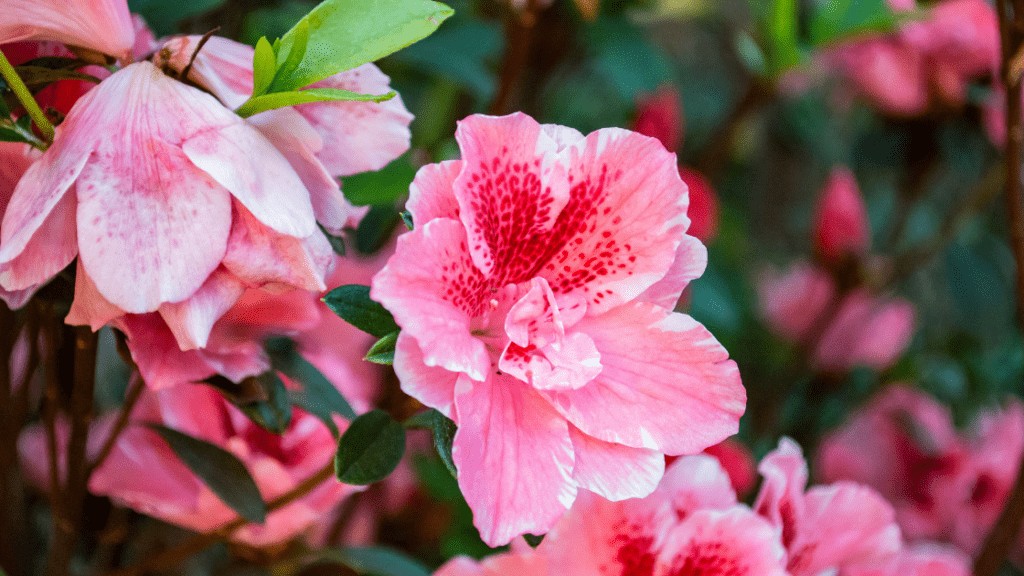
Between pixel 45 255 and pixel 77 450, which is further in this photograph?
pixel 77 450

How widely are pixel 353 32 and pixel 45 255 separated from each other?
5.4 inches

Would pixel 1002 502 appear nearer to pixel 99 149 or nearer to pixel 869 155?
pixel 869 155

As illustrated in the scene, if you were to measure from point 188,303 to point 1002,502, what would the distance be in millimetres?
720

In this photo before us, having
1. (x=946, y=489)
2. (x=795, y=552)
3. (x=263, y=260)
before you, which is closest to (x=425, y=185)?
(x=263, y=260)

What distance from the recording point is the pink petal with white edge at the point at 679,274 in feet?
1.34

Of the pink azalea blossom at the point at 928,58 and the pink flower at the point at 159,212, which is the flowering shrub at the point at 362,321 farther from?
the pink azalea blossom at the point at 928,58

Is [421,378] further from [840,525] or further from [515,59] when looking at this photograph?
[515,59]

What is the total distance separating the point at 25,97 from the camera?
1.15ft

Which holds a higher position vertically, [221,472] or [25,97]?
[25,97]

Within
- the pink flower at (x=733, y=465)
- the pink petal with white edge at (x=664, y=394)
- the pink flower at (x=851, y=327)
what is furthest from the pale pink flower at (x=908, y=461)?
the pink petal with white edge at (x=664, y=394)

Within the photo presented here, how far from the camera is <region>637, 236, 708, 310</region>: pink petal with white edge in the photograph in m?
0.41

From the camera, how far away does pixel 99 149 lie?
345 millimetres

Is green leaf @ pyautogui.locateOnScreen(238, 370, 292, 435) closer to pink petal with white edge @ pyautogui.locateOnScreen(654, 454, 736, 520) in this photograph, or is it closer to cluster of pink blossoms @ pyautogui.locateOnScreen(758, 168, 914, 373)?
pink petal with white edge @ pyautogui.locateOnScreen(654, 454, 736, 520)

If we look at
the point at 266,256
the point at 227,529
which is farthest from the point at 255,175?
the point at 227,529
